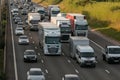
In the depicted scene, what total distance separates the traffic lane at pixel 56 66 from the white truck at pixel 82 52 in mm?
1459

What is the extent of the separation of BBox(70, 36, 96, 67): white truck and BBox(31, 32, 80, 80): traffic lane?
4.79ft

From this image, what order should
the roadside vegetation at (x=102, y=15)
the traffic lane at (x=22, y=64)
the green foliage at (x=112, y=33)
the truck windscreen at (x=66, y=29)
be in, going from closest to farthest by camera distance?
the traffic lane at (x=22, y=64)
the truck windscreen at (x=66, y=29)
the green foliage at (x=112, y=33)
the roadside vegetation at (x=102, y=15)

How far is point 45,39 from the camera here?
218 ft

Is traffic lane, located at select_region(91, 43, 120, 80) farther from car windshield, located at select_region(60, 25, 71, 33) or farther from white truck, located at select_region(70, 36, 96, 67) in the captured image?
car windshield, located at select_region(60, 25, 71, 33)

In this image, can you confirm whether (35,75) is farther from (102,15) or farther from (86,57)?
(102,15)

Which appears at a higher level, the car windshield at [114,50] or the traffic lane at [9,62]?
the car windshield at [114,50]

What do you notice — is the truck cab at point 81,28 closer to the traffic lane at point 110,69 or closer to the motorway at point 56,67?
the motorway at point 56,67

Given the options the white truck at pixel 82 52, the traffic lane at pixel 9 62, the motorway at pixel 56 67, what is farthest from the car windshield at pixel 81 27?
the white truck at pixel 82 52

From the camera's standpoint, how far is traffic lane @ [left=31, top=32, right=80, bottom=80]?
52.1 metres

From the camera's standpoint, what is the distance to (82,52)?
5756 cm

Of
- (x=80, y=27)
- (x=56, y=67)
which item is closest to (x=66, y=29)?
(x=80, y=27)

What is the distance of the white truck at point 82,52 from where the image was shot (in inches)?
2240

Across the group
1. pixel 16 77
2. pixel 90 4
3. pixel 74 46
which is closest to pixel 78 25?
pixel 74 46

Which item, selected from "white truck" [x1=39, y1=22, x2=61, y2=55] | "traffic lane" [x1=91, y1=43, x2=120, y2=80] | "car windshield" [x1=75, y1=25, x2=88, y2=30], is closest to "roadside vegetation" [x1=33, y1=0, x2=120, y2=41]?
"car windshield" [x1=75, y1=25, x2=88, y2=30]
